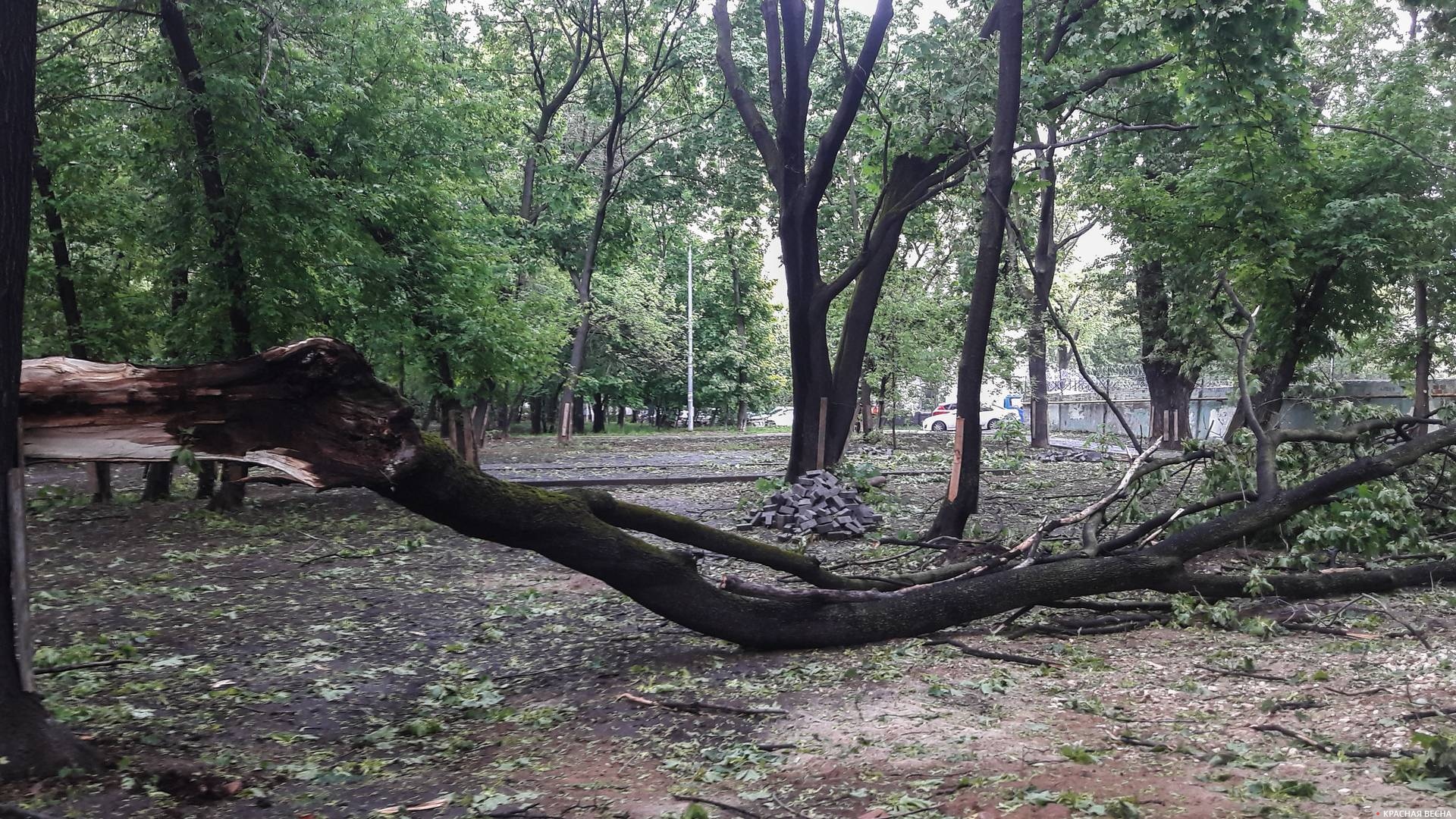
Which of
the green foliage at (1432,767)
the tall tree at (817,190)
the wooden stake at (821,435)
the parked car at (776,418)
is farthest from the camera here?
the parked car at (776,418)

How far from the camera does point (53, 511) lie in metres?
13.1

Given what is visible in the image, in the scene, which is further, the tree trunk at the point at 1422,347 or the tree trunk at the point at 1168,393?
the tree trunk at the point at 1168,393

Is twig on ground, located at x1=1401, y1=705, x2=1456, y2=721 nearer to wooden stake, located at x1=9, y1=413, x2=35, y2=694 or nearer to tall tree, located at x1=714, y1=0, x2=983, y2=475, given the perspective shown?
wooden stake, located at x1=9, y1=413, x2=35, y2=694

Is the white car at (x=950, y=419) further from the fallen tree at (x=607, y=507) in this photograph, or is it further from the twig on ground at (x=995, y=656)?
the twig on ground at (x=995, y=656)

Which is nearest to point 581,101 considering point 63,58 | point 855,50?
point 855,50

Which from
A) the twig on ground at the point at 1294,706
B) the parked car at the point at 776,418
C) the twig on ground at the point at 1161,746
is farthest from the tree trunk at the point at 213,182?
the parked car at the point at 776,418

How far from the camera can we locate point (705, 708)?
5258 mm

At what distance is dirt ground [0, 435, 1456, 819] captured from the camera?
13.1 ft

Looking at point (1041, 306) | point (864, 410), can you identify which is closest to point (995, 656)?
point (1041, 306)

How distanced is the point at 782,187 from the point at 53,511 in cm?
1027

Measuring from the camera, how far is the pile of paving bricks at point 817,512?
11.6m

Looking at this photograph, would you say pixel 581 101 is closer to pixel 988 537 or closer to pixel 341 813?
pixel 988 537

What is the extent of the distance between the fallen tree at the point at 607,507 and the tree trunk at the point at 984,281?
4.26 feet

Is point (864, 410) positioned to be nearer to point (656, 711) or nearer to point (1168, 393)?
point (1168, 393)
